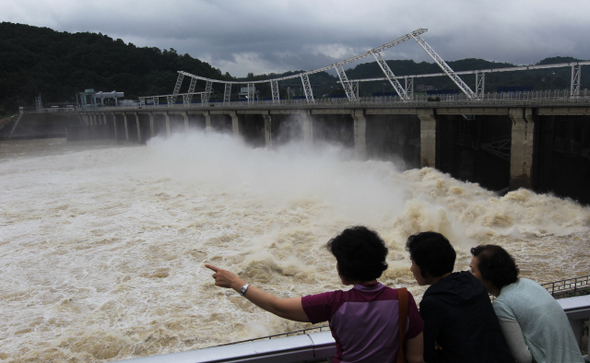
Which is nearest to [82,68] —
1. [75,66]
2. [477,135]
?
[75,66]

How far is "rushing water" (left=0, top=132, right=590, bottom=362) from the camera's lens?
1042 centimetres

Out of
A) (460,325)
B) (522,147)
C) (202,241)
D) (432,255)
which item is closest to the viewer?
(460,325)

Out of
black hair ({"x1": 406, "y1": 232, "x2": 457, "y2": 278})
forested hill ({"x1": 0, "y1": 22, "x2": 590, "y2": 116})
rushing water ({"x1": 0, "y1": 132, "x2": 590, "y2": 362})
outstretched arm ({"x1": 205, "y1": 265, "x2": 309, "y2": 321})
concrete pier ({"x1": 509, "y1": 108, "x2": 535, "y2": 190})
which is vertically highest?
forested hill ({"x1": 0, "y1": 22, "x2": 590, "y2": 116})

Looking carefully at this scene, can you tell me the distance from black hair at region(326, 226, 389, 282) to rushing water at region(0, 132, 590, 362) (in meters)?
7.67

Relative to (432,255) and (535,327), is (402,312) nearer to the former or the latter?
(432,255)

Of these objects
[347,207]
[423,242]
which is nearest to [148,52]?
[347,207]

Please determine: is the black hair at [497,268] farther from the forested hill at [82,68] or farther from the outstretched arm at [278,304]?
the forested hill at [82,68]

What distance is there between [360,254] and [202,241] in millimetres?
14422

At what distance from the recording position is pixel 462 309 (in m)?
2.57

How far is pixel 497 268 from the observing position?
9.20ft

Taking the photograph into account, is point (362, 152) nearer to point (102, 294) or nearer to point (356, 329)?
point (102, 294)

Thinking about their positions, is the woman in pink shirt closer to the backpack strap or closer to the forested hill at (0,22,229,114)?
the backpack strap

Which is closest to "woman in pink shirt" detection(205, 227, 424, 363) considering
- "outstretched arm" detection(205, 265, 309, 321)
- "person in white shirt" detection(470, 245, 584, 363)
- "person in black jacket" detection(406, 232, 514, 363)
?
"outstretched arm" detection(205, 265, 309, 321)

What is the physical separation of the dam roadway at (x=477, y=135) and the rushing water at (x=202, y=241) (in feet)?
5.70
